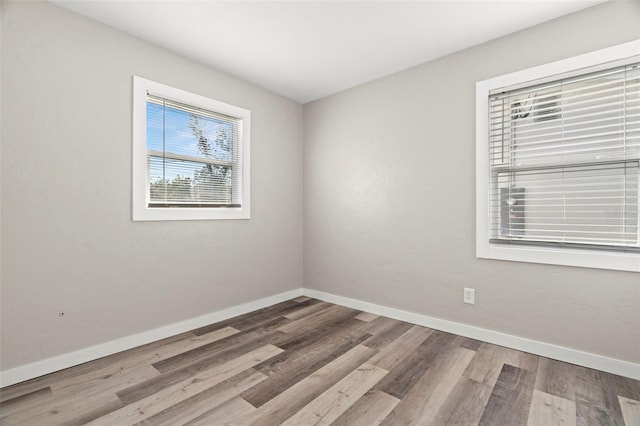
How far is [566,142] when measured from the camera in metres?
2.18

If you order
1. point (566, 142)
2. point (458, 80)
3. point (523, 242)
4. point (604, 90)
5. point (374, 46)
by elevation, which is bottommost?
point (523, 242)

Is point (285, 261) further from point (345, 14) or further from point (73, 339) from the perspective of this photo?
point (345, 14)

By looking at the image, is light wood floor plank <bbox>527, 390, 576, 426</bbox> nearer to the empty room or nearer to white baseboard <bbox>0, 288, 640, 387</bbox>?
the empty room

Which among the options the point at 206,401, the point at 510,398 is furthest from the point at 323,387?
the point at 510,398

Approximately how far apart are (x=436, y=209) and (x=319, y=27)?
1.81 meters

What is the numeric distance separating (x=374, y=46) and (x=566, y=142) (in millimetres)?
1639

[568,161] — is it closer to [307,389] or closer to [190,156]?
[307,389]

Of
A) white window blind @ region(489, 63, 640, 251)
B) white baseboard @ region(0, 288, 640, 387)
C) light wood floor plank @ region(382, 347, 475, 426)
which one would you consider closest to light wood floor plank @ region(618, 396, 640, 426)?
white baseboard @ region(0, 288, 640, 387)

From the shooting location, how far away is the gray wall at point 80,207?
191 centimetres

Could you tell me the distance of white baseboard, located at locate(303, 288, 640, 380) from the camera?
1.98m

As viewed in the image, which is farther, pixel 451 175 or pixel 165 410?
pixel 451 175

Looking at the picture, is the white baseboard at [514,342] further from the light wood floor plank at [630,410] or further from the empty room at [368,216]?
the light wood floor plank at [630,410]

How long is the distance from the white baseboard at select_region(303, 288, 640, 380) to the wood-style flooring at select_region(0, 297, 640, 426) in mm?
60

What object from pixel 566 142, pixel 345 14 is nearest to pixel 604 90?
pixel 566 142
